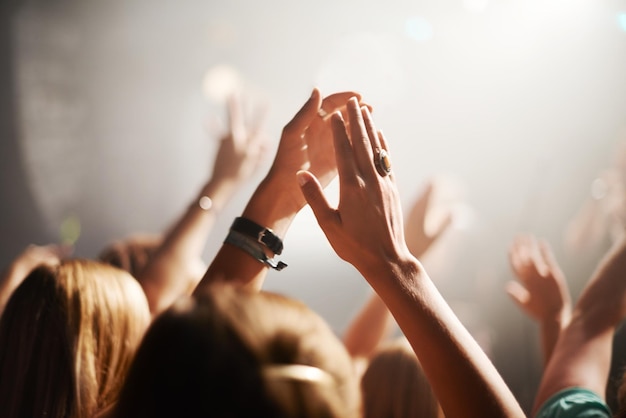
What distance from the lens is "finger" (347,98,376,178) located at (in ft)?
2.17

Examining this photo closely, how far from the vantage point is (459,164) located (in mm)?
2951

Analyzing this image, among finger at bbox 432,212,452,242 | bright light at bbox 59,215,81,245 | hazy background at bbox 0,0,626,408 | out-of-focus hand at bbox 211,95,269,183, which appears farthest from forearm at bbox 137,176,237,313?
bright light at bbox 59,215,81,245

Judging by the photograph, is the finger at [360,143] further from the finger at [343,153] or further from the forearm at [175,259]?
the forearm at [175,259]

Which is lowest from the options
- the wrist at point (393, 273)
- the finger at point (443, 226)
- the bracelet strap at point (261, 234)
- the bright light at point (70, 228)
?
the bright light at point (70, 228)

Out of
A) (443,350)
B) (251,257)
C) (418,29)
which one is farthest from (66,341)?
(418,29)

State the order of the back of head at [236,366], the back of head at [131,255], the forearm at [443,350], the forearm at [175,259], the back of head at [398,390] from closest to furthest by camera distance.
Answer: the back of head at [236,366], the forearm at [443,350], the back of head at [398,390], the forearm at [175,259], the back of head at [131,255]

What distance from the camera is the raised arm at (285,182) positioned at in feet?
2.68

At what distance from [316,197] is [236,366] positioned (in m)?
0.27

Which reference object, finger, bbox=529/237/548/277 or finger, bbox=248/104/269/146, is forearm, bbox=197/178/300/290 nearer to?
finger, bbox=529/237/548/277

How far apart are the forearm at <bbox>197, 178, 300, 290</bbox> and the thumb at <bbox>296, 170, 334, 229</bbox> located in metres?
0.18

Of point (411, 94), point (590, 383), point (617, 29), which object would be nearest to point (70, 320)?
point (590, 383)

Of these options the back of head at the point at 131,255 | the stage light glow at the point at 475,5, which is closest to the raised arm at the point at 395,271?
the back of head at the point at 131,255

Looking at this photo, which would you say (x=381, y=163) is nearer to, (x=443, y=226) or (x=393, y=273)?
(x=393, y=273)

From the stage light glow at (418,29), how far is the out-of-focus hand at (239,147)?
1.61 meters
